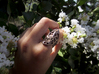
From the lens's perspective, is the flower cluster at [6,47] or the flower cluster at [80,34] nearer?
the flower cluster at [6,47]

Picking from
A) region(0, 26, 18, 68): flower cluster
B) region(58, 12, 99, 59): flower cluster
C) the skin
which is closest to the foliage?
region(58, 12, 99, 59): flower cluster

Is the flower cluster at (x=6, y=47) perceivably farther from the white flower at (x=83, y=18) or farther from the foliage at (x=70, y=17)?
the white flower at (x=83, y=18)

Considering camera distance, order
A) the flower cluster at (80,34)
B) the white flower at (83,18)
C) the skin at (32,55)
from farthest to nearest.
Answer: the white flower at (83,18) → the flower cluster at (80,34) → the skin at (32,55)

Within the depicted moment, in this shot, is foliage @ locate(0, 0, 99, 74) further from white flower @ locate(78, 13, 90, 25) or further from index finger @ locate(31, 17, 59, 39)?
index finger @ locate(31, 17, 59, 39)

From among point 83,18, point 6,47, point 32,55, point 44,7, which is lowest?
point 32,55

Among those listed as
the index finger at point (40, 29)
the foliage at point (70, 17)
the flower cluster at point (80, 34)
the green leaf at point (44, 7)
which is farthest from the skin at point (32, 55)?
the green leaf at point (44, 7)

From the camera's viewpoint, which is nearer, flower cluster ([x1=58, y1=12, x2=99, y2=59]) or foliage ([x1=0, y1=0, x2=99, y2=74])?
flower cluster ([x1=58, y1=12, x2=99, y2=59])

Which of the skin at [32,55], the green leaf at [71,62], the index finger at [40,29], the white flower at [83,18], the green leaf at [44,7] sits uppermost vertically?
the green leaf at [44,7]

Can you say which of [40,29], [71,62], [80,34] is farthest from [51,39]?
[71,62]

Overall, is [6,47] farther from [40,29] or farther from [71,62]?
[71,62]
